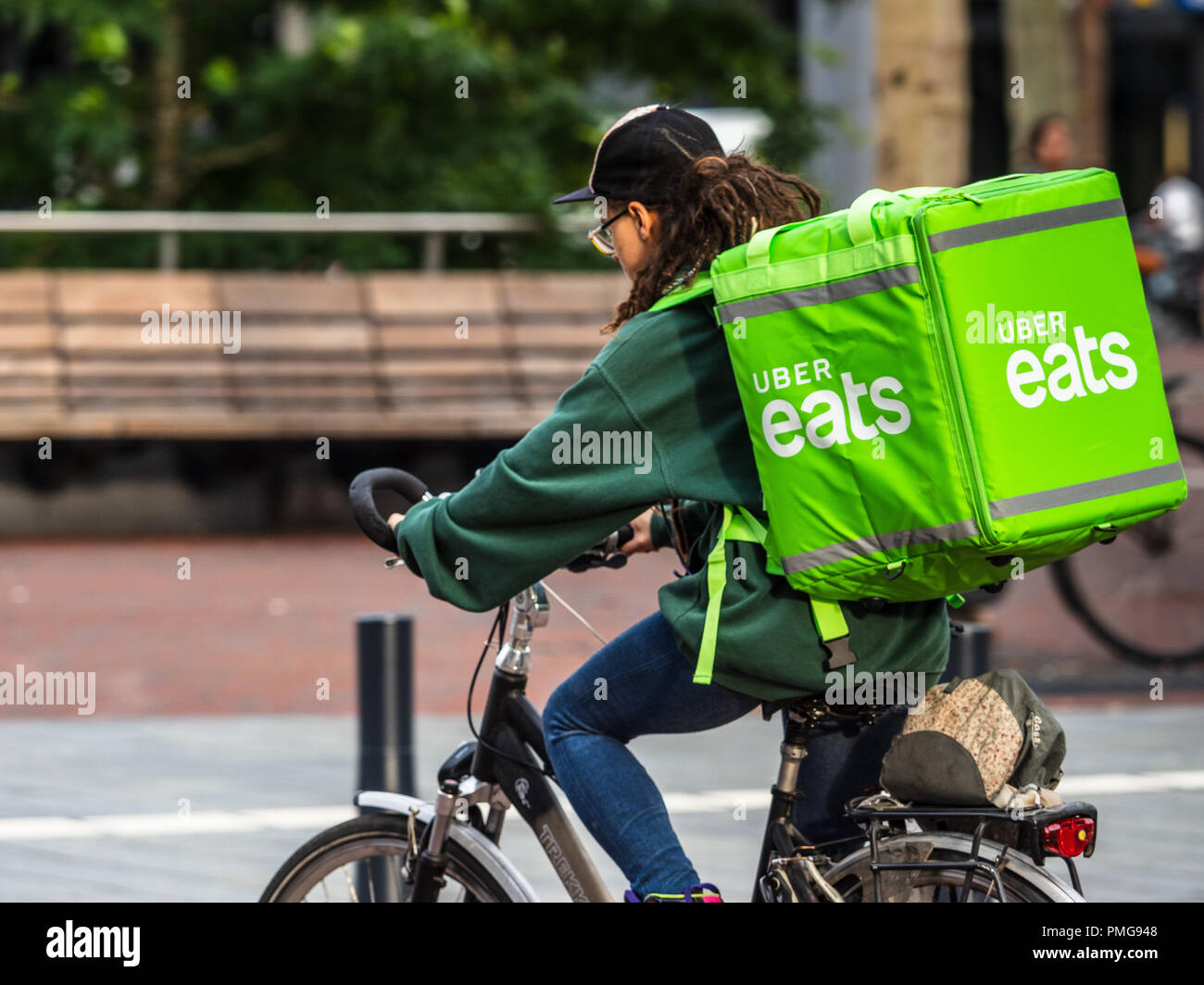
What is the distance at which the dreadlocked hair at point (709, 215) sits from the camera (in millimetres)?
2969

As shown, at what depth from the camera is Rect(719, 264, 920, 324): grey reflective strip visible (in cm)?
266

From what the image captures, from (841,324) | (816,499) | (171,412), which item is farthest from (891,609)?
(171,412)

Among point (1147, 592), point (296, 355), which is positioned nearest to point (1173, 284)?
point (296, 355)

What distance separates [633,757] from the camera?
308cm

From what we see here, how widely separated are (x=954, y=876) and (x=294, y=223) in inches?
394

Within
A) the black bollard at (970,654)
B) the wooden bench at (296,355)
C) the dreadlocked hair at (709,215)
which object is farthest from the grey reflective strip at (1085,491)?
the wooden bench at (296,355)

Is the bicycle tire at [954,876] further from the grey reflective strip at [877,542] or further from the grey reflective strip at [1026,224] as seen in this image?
the grey reflective strip at [1026,224]

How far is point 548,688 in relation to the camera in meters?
7.73

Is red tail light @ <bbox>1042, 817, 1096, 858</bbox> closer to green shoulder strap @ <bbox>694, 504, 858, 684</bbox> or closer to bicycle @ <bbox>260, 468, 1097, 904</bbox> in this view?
bicycle @ <bbox>260, 468, 1097, 904</bbox>

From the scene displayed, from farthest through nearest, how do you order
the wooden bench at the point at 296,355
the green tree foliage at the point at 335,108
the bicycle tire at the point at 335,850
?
the green tree foliage at the point at 335,108 < the wooden bench at the point at 296,355 < the bicycle tire at the point at 335,850

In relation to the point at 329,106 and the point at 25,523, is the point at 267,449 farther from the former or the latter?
the point at 329,106

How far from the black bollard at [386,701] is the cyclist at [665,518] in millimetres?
1738

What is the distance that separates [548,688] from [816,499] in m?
5.07

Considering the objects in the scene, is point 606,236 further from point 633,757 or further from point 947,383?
point 633,757
